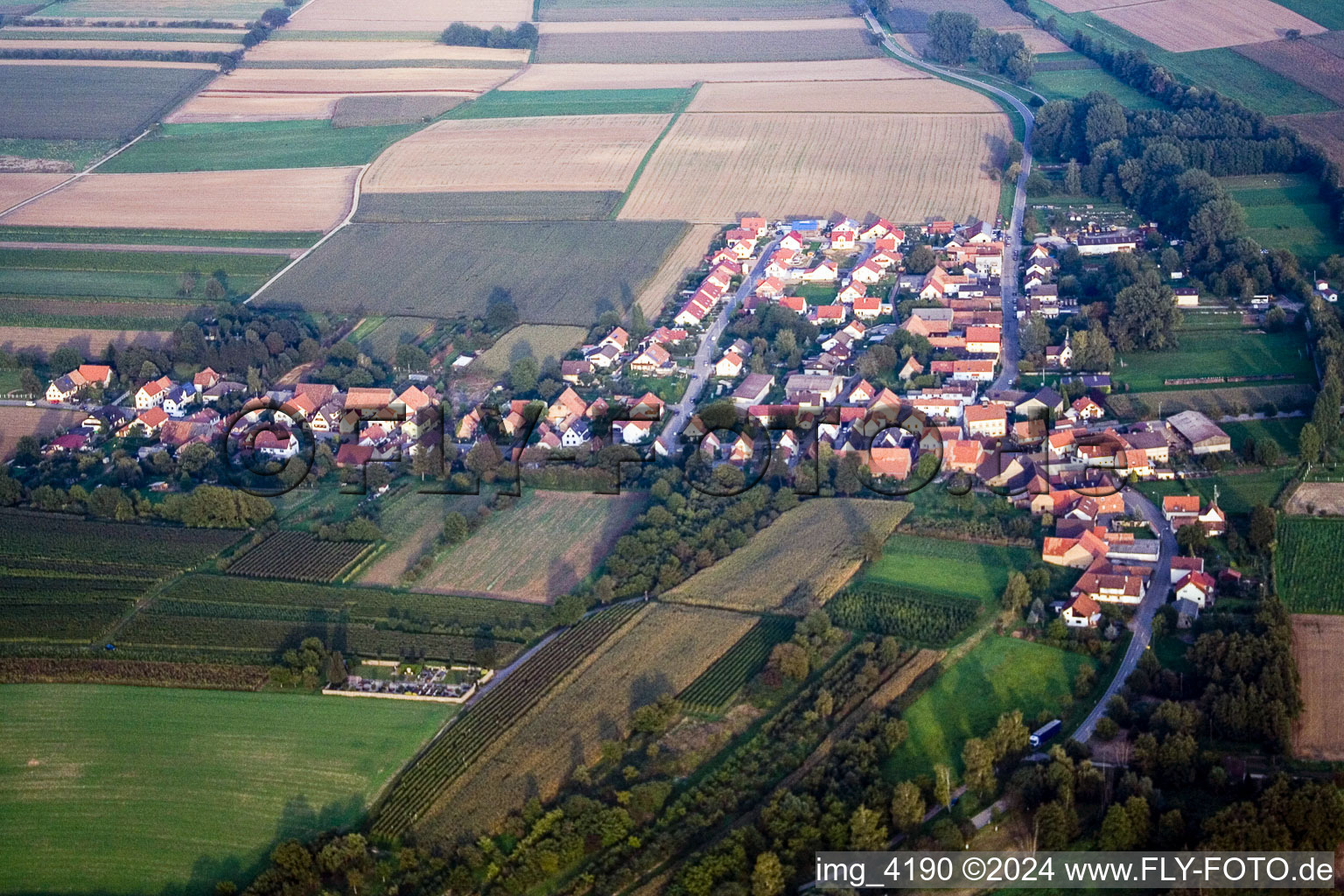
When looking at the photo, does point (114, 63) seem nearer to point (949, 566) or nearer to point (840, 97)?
point (840, 97)

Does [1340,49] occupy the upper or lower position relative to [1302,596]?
upper

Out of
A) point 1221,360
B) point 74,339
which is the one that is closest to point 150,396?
point 74,339

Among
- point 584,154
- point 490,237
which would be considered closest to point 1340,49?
point 584,154

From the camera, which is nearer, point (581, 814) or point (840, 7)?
point (581, 814)

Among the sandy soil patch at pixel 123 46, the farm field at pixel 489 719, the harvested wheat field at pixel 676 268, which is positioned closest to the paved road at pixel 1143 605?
the farm field at pixel 489 719

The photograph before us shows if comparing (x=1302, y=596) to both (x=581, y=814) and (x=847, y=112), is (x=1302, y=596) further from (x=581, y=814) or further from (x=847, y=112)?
(x=847, y=112)

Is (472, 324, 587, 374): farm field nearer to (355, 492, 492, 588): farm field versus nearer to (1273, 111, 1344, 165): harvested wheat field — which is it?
(355, 492, 492, 588): farm field

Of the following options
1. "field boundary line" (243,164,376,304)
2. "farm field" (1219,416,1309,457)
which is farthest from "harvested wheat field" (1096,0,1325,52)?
"field boundary line" (243,164,376,304)

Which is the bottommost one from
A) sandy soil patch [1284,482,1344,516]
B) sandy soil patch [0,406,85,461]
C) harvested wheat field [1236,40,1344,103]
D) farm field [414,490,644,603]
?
sandy soil patch [0,406,85,461]
